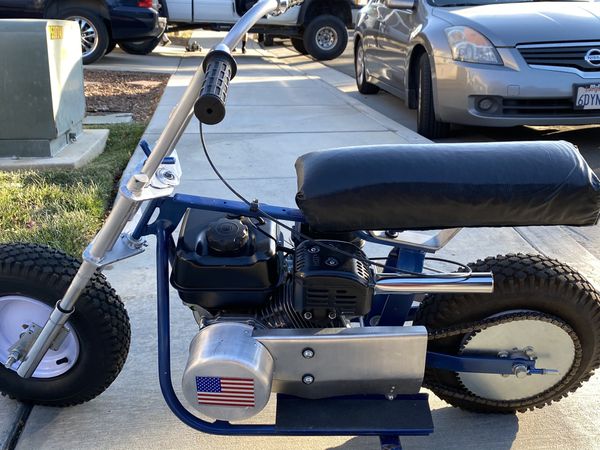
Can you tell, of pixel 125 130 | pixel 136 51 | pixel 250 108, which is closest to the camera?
pixel 125 130

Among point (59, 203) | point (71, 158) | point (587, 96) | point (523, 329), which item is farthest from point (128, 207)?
point (587, 96)

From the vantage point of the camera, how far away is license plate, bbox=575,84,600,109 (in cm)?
522

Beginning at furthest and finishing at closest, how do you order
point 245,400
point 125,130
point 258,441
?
1. point 125,130
2. point 258,441
3. point 245,400

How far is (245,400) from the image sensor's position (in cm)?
203

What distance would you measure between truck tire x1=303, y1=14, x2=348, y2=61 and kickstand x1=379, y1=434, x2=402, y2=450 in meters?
11.2

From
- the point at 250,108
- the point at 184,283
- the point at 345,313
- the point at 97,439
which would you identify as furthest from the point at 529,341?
the point at 250,108

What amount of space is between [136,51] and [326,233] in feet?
35.4

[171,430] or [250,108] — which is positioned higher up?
[171,430]

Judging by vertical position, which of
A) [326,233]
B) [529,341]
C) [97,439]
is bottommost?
[97,439]

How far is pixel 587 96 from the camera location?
524 cm

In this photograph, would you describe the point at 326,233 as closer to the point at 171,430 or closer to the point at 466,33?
the point at 171,430

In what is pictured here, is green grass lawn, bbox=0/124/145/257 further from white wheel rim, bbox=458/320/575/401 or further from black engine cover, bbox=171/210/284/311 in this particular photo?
white wheel rim, bbox=458/320/575/401

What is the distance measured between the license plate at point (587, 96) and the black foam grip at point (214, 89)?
14.2 ft

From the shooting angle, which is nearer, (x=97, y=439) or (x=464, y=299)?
(x=464, y=299)
